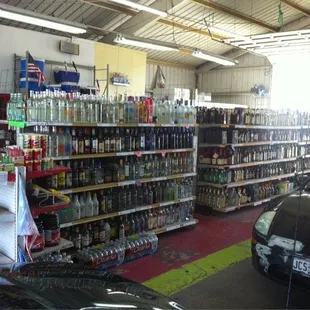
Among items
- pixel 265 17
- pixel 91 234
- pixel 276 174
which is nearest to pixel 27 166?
pixel 91 234

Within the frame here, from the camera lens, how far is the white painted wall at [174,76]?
1544 centimetres

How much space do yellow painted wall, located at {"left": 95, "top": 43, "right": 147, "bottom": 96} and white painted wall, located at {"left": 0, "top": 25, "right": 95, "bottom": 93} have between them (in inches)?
12.9

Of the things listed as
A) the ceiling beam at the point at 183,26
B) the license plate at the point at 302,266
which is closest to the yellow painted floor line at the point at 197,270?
the license plate at the point at 302,266

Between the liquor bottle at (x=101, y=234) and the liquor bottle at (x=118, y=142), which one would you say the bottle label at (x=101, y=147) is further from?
the liquor bottle at (x=101, y=234)

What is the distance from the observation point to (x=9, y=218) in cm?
288

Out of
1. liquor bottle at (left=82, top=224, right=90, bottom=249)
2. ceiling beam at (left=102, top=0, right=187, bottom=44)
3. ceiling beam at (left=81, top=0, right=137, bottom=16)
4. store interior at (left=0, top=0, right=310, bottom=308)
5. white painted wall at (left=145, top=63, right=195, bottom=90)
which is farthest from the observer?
white painted wall at (left=145, top=63, right=195, bottom=90)

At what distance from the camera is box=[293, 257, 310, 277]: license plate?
116 inches

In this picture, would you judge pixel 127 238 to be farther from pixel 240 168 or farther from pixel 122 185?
pixel 240 168

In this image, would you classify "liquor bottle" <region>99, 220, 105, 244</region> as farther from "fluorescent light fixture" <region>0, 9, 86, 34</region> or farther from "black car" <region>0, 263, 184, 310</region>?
"fluorescent light fixture" <region>0, 9, 86, 34</region>

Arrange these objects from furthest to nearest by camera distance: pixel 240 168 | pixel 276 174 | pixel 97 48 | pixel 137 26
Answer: pixel 137 26 < pixel 97 48 < pixel 276 174 < pixel 240 168

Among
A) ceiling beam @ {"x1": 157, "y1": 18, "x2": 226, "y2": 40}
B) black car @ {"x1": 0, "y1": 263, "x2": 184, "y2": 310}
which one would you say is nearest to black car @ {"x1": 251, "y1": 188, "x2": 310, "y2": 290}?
black car @ {"x1": 0, "y1": 263, "x2": 184, "y2": 310}

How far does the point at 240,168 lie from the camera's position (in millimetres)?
6891

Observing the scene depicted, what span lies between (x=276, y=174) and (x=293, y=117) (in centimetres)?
137

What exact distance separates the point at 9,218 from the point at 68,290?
57.0 inches
